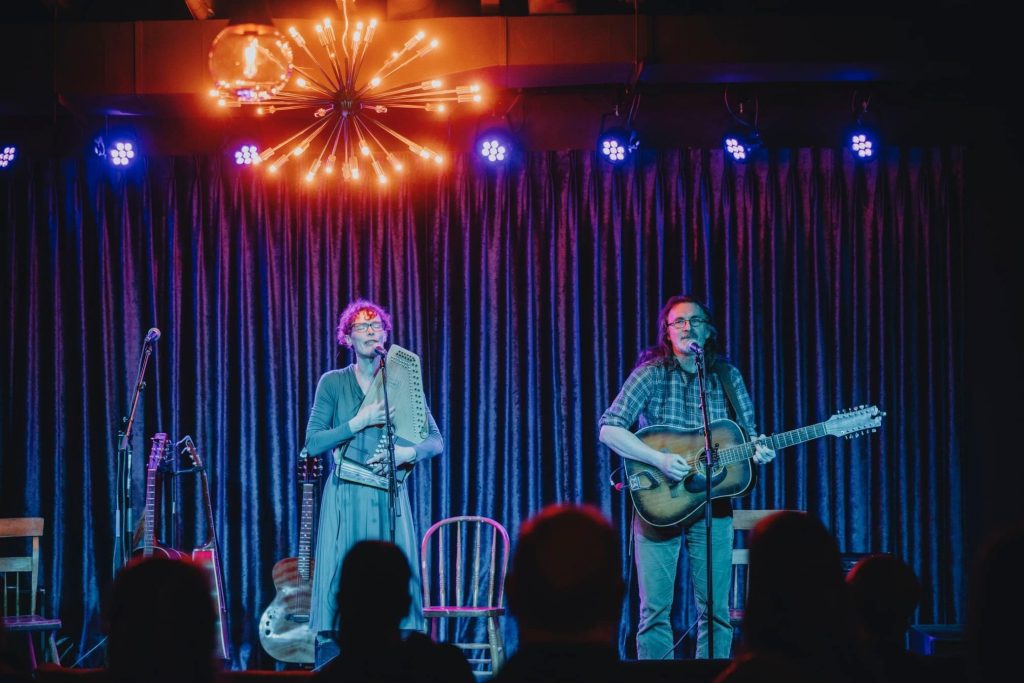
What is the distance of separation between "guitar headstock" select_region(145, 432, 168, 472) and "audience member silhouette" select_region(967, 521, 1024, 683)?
530 centimetres

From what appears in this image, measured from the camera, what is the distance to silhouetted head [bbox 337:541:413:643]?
2.11m

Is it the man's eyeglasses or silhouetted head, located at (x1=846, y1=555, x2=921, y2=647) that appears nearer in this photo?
silhouetted head, located at (x1=846, y1=555, x2=921, y2=647)

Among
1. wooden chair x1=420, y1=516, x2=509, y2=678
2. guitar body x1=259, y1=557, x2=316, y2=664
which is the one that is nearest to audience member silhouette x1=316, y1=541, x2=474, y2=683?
wooden chair x1=420, y1=516, x2=509, y2=678

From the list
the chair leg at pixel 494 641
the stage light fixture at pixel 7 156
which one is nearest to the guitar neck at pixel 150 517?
the chair leg at pixel 494 641

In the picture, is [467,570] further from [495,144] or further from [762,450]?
[495,144]

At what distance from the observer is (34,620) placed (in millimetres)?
5895

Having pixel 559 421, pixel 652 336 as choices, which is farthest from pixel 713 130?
pixel 559 421

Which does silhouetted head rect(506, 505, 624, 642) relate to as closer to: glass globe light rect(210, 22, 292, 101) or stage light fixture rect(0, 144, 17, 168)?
glass globe light rect(210, 22, 292, 101)

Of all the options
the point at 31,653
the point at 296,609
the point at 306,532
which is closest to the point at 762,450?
the point at 306,532

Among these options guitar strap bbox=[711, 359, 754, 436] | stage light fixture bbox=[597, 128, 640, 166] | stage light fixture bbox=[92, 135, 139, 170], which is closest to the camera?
guitar strap bbox=[711, 359, 754, 436]

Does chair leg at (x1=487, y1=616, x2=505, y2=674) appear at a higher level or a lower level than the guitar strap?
lower

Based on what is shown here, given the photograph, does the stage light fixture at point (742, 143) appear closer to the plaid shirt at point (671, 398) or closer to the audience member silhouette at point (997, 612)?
the plaid shirt at point (671, 398)

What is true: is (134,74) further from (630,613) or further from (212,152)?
(630,613)

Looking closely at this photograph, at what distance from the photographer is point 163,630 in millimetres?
1948
